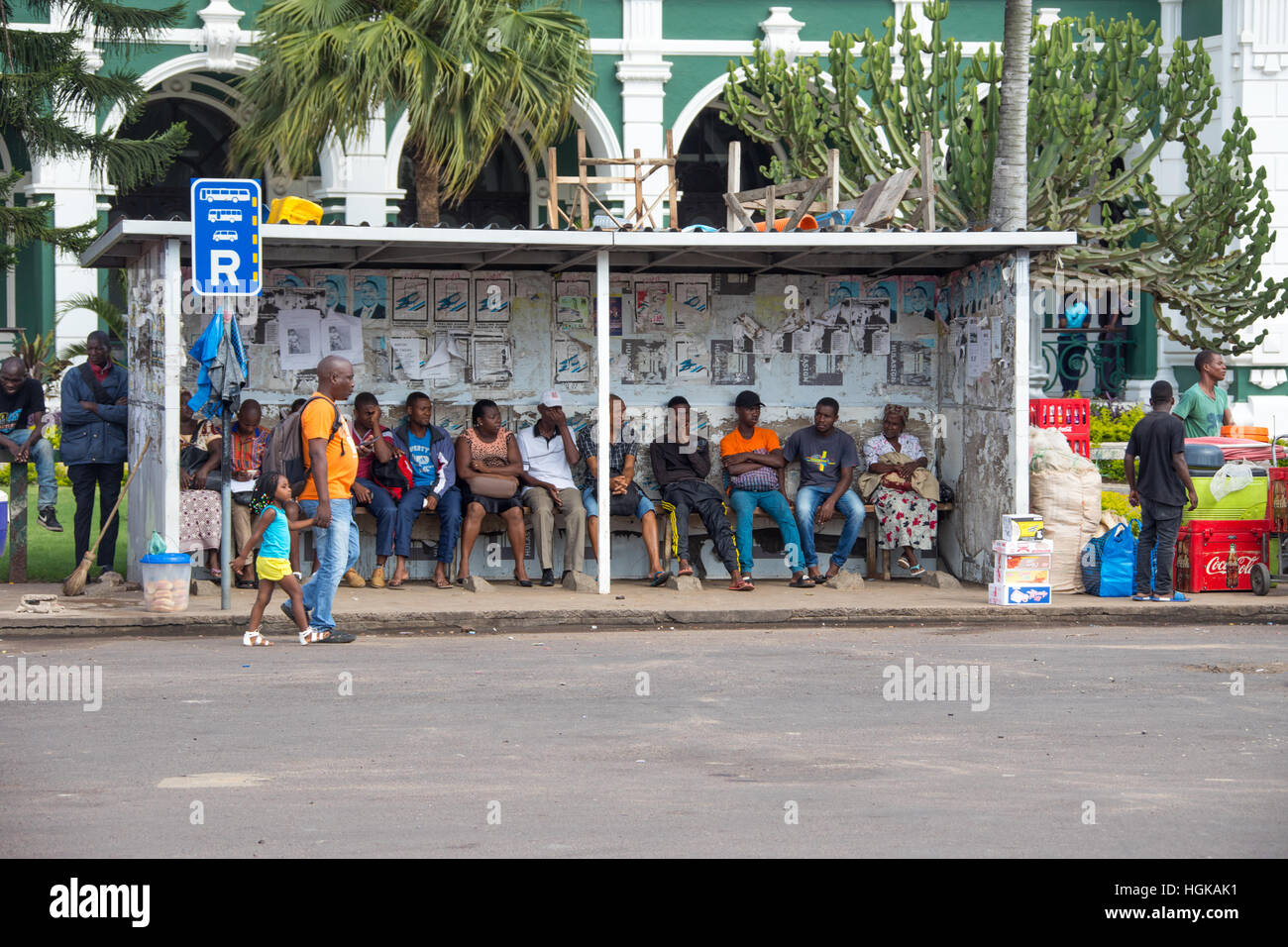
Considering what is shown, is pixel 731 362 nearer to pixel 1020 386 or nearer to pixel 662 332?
pixel 662 332

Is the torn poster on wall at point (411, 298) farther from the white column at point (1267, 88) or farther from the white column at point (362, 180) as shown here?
the white column at point (1267, 88)

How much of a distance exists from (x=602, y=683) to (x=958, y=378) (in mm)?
6106

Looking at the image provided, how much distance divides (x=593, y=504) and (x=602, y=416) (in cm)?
86

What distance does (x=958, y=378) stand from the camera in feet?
49.8

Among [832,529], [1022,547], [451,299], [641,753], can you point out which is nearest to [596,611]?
[832,529]

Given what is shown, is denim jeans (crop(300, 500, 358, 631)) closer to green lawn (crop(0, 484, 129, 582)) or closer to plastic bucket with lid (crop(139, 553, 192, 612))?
plastic bucket with lid (crop(139, 553, 192, 612))

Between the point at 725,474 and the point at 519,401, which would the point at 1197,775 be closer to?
the point at 725,474

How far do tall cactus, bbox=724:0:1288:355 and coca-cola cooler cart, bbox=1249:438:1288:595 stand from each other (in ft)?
23.7

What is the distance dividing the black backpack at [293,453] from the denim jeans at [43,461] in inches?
162

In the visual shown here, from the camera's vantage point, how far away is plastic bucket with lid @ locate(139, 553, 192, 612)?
12.4 meters

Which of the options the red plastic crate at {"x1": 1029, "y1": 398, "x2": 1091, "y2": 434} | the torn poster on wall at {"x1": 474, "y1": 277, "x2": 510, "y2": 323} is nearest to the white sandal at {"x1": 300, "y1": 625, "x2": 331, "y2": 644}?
the torn poster on wall at {"x1": 474, "y1": 277, "x2": 510, "y2": 323}

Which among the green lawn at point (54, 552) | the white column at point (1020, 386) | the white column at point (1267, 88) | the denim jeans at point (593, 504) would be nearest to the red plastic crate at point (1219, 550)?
the white column at point (1020, 386)

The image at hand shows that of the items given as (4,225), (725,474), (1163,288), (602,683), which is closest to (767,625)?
(725,474)

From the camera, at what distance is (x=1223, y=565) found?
47.1ft
